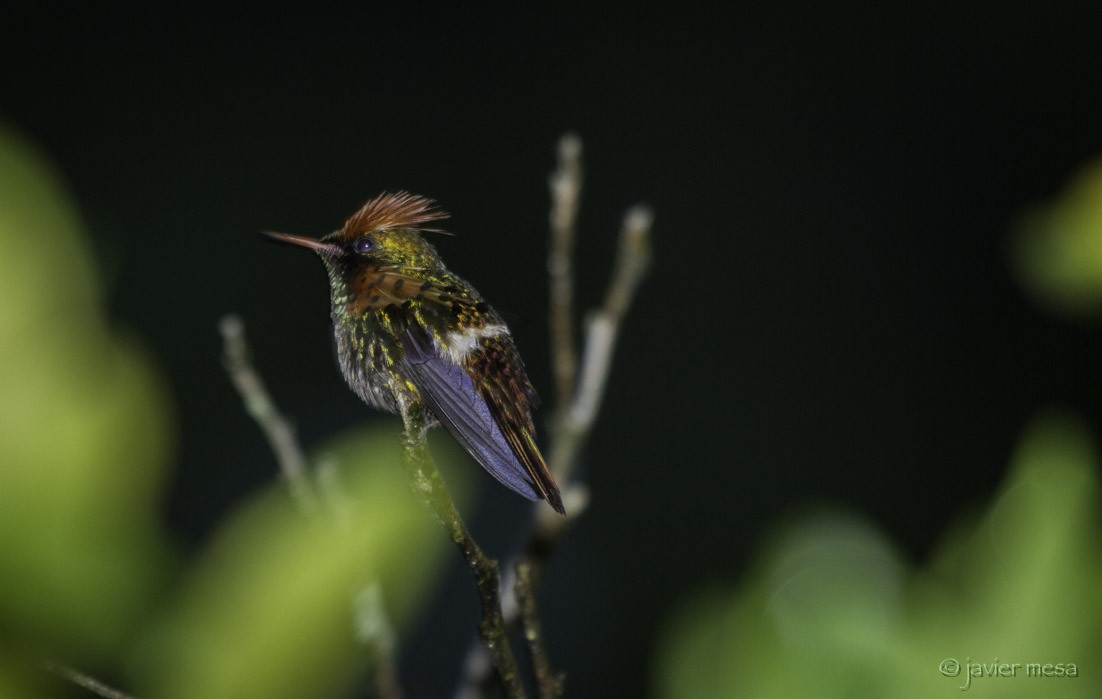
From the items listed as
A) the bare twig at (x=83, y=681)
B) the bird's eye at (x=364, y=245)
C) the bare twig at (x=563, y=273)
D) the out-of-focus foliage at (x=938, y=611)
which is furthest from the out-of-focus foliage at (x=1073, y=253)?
the bare twig at (x=83, y=681)

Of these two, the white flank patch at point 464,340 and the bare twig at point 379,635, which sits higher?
the white flank patch at point 464,340

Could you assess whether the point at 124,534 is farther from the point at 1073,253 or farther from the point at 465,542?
the point at 1073,253

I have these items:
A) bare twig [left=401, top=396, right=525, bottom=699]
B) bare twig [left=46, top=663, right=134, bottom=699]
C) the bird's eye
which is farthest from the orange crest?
bare twig [left=46, top=663, right=134, bottom=699]

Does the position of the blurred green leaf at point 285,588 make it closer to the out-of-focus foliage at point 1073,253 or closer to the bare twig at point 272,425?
the bare twig at point 272,425

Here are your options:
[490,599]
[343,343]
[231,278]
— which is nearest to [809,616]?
[490,599]

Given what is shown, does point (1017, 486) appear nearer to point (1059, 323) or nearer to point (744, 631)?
point (744, 631)
